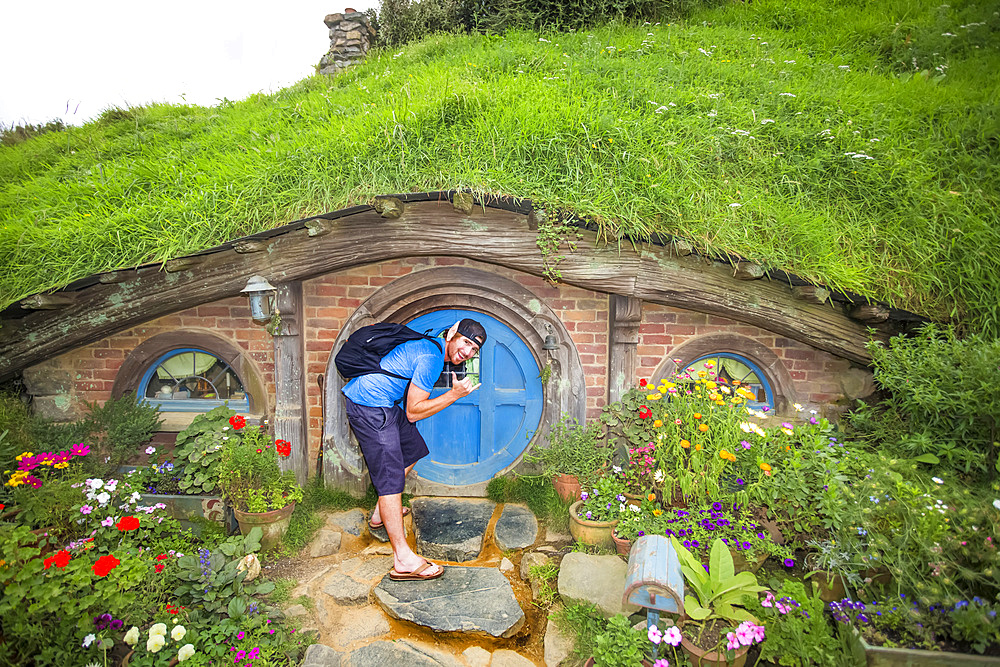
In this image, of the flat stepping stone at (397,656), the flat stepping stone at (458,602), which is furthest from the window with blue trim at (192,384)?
the flat stepping stone at (397,656)

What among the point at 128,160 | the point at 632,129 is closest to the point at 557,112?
the point at 632,129

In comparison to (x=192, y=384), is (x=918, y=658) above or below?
below

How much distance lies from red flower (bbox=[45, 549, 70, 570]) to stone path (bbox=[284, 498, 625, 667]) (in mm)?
1282

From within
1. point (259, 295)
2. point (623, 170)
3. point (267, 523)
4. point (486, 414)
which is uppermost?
point (623, 170)

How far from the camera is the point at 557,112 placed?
13.8ft

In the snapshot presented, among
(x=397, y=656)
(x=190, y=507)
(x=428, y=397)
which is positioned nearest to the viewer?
(x=397, y=656)

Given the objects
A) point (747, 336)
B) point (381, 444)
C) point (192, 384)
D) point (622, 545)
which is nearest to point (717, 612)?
point (622, 545)

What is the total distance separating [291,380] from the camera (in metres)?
4.17

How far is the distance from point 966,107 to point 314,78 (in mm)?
7784

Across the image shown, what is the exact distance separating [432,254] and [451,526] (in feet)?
7.45

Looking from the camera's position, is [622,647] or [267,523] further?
[267,523]

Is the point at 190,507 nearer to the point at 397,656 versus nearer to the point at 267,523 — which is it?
the point at 267,523

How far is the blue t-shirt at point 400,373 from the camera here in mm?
3482

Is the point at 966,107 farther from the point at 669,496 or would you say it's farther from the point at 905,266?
the point at 669,496
